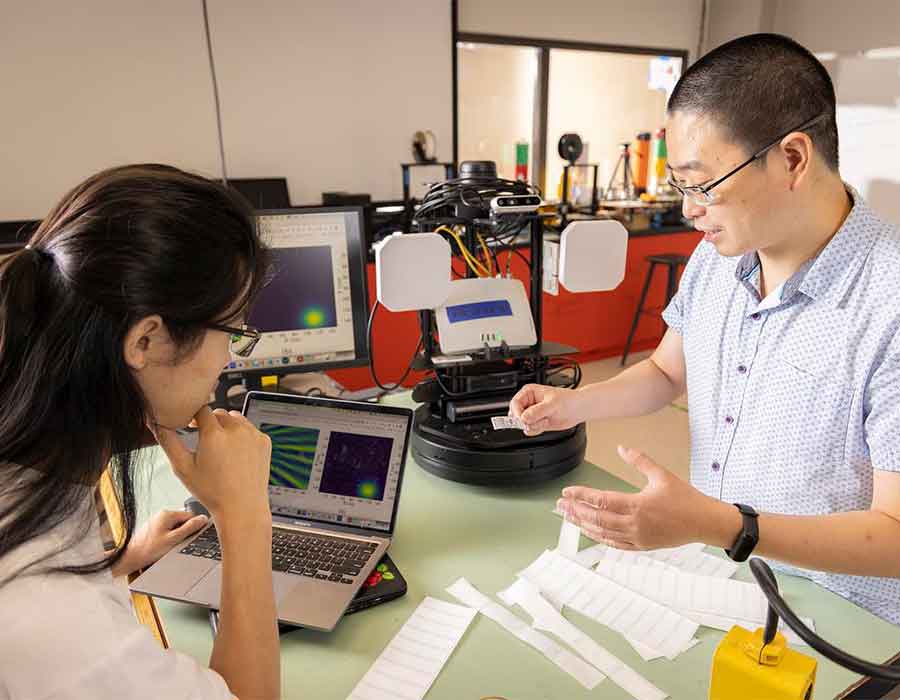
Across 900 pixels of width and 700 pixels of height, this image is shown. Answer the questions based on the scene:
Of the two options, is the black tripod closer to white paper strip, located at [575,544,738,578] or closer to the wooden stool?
the wooden stool

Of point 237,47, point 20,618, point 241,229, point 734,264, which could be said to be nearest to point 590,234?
point 734,264

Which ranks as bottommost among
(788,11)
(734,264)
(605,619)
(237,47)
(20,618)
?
(605,619)

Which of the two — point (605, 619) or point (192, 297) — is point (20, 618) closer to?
point (192, 297)

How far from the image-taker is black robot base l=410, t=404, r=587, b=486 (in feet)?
3.96

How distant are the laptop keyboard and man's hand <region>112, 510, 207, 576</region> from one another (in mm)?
25

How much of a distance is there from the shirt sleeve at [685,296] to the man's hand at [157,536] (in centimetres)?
99

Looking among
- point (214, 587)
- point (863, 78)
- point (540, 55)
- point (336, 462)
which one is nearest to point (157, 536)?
point (214, 587)

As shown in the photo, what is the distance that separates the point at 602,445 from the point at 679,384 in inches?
65.9

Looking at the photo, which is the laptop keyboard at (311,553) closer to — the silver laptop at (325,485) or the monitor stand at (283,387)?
the silver laptop at (325,485)

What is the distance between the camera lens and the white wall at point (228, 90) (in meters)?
2.65

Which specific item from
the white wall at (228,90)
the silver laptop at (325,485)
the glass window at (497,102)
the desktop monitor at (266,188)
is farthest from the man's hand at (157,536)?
the glass window at (497,102)

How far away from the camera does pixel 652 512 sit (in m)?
0.82

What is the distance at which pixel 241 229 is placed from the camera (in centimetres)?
73

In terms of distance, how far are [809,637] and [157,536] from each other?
2.98 ft
